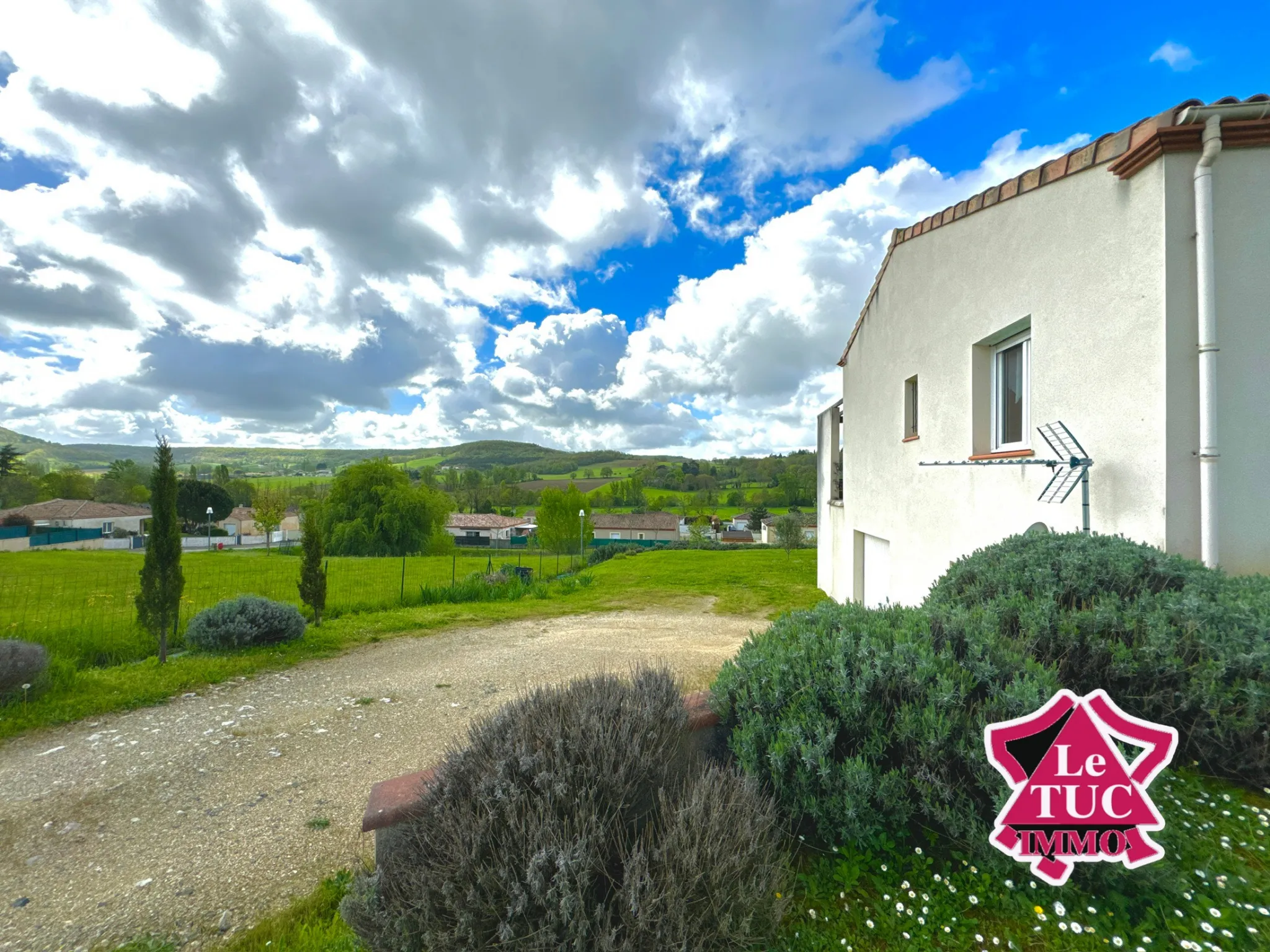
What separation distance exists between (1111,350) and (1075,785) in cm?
330

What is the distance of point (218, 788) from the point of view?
3738 millimetres

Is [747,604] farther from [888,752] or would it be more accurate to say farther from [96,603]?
[96,603]

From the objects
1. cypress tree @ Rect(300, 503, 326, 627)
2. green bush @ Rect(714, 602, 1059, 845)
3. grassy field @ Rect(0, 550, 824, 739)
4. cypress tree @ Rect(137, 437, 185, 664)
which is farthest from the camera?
cypress tree @ Rect(300, 503, 326, 627)

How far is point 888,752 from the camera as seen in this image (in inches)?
86.6

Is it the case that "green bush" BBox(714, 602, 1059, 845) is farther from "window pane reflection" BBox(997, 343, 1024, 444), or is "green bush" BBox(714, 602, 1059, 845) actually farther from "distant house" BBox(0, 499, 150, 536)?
"distant house" BBox(0, 499, 150, 536)

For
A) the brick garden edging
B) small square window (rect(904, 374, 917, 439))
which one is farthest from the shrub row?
small square window (rect(904, 374, 917, 439))

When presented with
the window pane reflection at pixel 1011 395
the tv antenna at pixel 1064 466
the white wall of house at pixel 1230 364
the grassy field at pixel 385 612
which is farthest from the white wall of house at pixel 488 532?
the white wall of house at pixel 1230 364

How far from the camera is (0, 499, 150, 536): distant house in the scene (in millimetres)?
37406

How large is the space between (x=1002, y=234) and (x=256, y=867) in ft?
24.1

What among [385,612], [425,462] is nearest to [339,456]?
[425,462]

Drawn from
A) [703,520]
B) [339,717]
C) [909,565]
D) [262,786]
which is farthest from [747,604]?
[703,520]

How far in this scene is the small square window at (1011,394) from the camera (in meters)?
4.72

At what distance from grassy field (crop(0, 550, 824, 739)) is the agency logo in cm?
736

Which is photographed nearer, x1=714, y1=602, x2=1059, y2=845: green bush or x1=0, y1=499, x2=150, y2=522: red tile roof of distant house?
x1=714, y1=602, x2=1059, y2=845: green bush
